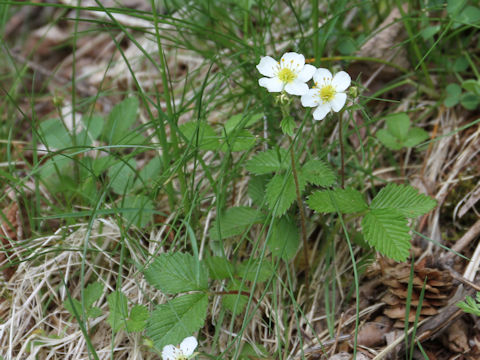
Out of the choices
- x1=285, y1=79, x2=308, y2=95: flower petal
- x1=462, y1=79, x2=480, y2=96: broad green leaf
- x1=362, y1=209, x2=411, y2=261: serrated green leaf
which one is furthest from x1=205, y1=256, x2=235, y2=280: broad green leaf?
x1=462, y1=79, x2=480, y2=96: broad green leaf

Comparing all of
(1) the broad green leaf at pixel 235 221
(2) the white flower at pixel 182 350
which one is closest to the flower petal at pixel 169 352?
(2) the white flower at pixel 182 350

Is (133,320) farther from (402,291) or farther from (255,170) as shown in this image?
(402,291)

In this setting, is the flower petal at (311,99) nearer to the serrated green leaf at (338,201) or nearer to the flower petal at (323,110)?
the flower petal at (323,110)

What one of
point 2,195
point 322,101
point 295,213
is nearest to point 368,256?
point 295,213

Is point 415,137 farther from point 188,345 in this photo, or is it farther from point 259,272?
point 188,345

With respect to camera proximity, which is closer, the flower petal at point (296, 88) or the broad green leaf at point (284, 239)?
the flower petal at point (296, 88)

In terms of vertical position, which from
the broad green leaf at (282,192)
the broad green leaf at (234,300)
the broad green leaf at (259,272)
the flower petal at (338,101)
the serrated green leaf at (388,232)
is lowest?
the broad green leaf at (234,300)

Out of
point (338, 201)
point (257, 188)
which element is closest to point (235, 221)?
point (257, 188)

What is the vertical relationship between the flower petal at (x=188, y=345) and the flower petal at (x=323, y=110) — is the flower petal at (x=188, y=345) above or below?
below

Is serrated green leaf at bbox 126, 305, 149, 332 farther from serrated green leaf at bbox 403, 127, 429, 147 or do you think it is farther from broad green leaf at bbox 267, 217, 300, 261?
serrated green leaf at bbox 403, 127, 429, 147
